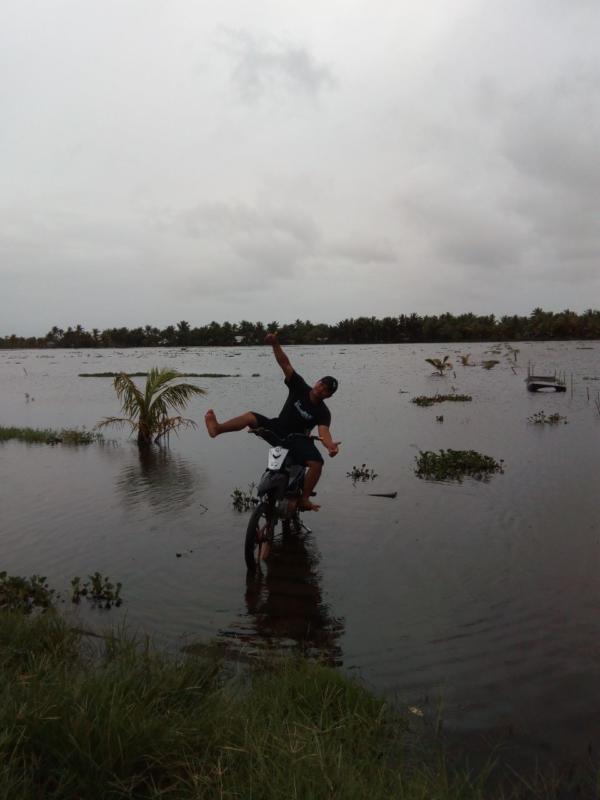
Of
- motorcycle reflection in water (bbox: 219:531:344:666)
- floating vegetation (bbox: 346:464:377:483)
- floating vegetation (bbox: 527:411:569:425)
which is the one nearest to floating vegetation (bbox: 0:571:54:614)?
motorcycle reflection in water (bbox: 219:531:344:666)

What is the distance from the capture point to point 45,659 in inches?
150

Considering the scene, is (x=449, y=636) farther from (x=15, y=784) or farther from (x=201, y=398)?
(x=201, y=398)

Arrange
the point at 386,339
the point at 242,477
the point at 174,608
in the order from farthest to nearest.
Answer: the point at 386,339
the point at 242,477
the point at 174,608

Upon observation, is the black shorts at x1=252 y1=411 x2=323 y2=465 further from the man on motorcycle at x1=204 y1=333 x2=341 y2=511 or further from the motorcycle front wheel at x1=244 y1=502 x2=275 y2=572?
the motorcycle front wheel at x1=244 y1=502 x2=275 y2=572

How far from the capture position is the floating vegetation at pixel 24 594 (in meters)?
5.38

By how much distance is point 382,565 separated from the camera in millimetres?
6699

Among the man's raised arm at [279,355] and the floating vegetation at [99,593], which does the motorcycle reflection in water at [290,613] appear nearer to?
the floating vegetation at [99,593]

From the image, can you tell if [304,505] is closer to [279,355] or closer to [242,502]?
[279,355]

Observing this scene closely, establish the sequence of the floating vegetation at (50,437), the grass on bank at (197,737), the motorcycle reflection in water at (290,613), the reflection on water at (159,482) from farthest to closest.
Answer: the floating vegetation at (50,437) < the reflection on water at (159,482) < the motorcycle reflection in water at (290,613) < the grass on bank at (197,737)

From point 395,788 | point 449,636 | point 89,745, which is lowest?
point 449,636

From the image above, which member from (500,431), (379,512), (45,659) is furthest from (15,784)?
(500,431)

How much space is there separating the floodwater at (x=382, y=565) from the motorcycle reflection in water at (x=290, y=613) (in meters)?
0.02

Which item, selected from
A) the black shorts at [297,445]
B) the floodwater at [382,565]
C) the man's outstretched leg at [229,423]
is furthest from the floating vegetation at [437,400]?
the man's outstretched leg at [229,423]

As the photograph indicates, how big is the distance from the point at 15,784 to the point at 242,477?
365 inches
